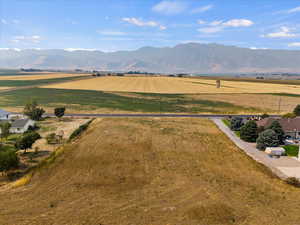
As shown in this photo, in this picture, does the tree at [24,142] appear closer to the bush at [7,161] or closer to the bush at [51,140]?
the bush at [51,140]

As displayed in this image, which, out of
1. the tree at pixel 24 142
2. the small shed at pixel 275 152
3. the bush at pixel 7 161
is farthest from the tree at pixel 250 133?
the bush at pixel 7 161

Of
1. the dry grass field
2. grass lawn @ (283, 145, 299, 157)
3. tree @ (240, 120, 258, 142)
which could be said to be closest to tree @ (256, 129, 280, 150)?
grass lawn @ (283, 145, 299, 157)

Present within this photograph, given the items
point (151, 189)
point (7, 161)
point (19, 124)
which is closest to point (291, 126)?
point (151, 189)

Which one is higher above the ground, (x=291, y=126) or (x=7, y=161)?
(x=291, y=126)

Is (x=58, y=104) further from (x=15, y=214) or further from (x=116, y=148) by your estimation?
(x=15, y=214)

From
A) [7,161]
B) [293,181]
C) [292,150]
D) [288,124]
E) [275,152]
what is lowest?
[293,181]

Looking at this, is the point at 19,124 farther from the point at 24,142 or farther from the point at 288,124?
the point at 288,124

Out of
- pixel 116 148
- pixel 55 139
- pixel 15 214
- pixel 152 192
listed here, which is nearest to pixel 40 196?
pixel 15 214
